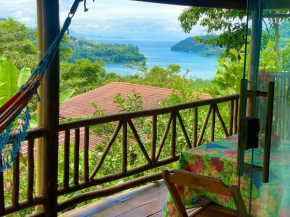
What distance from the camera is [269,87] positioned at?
1.18 metres

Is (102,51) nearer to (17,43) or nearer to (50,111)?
(17,43)

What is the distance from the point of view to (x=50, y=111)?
99.0 inches

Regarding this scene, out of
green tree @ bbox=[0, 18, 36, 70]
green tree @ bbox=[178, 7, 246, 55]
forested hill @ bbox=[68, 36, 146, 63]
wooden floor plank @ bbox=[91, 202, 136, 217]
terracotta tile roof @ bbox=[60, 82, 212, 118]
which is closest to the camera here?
wooden floor plank @ bbox=[91, 202, 136, 217]

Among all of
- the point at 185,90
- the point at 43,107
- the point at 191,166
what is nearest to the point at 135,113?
the point at 43,107

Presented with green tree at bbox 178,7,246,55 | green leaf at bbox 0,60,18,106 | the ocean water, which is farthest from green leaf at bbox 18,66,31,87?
the ocean water

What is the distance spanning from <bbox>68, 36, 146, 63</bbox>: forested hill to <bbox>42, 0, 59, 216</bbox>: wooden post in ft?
39.5

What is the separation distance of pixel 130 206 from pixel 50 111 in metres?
0.96

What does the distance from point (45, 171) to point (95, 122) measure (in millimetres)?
510

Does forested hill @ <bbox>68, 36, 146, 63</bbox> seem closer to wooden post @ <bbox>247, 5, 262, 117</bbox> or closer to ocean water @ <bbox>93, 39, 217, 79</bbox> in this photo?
ocean water @ <bbox>93, 39, 217, 79</bbox>

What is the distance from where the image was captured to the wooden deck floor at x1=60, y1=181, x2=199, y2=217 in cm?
280

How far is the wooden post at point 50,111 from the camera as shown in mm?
2428

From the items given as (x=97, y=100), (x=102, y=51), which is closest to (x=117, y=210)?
(x=97, y=100)

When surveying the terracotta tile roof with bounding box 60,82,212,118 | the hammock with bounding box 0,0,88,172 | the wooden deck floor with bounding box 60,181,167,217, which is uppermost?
the hammock with bounding box 0,0,88,172

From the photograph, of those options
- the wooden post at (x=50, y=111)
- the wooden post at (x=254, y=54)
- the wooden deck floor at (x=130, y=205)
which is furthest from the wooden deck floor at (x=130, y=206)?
the wooden post at (x=254, y=54)
